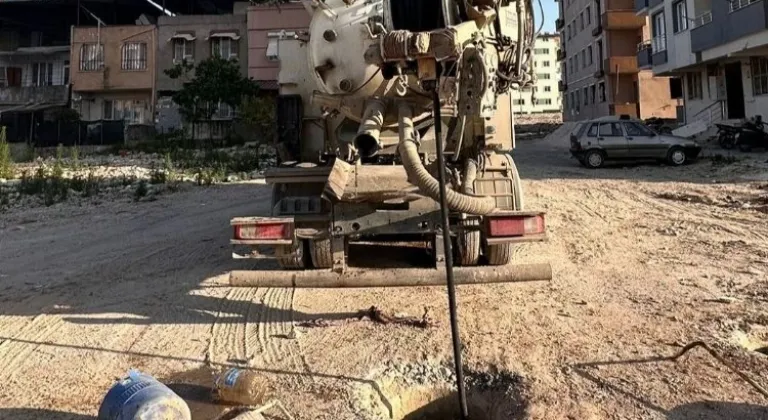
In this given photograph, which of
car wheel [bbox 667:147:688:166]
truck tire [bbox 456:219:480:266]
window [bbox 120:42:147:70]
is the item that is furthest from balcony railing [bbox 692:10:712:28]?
window [bbox 120:42:147:70]

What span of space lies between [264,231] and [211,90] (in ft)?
86.9

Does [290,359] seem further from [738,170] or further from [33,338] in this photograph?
[738,170]

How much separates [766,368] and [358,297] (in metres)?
3.53

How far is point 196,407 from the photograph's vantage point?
11.7ft

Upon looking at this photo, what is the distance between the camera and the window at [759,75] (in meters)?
22.1

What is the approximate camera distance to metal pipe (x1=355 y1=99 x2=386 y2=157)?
5234mm

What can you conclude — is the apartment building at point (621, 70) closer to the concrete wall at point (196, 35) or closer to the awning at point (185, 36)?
the concrete wall at point (196, 35)

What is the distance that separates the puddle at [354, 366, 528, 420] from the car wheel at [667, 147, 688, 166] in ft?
55.1

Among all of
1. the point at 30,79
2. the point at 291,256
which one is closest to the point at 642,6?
the point at 291,256

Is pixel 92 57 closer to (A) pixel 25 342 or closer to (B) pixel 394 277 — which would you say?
(A) pixel 25 342

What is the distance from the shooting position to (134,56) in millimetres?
36562

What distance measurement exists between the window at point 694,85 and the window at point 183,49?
29.8 meters

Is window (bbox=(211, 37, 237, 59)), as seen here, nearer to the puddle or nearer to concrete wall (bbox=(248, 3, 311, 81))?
concrete wall (bbox=(248, 3, 311, 81))

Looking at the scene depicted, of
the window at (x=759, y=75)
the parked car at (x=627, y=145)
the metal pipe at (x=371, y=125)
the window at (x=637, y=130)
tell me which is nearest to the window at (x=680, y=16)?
the window at (x=759, y=75)
